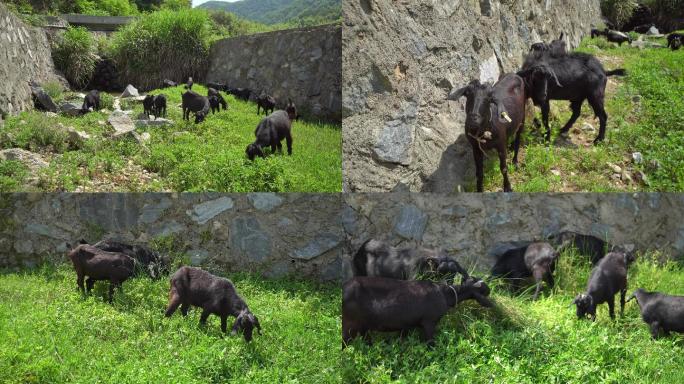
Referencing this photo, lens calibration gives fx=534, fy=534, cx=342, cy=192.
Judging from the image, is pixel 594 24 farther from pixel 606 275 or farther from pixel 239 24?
pixel 239 24

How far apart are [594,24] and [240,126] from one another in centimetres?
323

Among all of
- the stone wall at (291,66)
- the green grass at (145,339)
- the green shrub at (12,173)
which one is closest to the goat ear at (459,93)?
the stone wall at (291,66)

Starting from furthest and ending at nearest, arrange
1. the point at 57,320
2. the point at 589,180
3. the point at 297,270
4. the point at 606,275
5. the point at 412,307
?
1. the point at 297,270
2. the point at 606,275
3. the point at 57,320
4. the point at 412,307
5. the point at 589,180

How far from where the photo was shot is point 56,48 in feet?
15.3

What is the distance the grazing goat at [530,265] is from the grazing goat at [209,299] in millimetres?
2615

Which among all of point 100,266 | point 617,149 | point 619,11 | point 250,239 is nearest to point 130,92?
point 100,266

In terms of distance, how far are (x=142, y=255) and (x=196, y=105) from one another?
55.9 inches

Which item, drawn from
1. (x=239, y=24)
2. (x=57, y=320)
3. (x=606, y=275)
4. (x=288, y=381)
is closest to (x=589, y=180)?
(x=606, y=275)

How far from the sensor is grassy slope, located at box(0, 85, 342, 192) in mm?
4074

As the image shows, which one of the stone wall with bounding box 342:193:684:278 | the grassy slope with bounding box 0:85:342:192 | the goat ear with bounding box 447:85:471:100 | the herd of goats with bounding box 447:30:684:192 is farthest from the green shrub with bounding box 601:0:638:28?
the grassy slope with bounding box 0:85:342:192

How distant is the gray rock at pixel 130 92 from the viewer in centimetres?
463

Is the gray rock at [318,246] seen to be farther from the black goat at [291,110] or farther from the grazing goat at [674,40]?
the grazing goat at [674,40]

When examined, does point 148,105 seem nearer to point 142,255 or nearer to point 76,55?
point 76,55

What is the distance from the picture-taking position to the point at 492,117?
3625 mm
